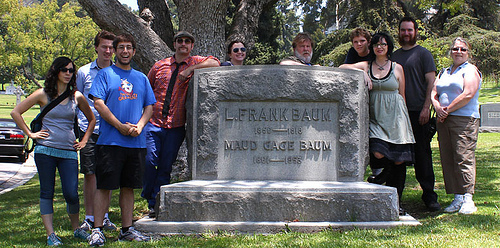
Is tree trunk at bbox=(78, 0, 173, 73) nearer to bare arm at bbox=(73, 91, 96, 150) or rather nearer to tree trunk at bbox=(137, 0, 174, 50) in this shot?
tree trunk at bbox=(137, 0, 174, 50)

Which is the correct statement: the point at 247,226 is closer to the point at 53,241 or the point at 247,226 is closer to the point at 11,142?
the point at 53,241

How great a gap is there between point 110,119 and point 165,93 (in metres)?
1.01

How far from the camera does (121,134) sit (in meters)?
4.32

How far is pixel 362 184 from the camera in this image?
16.0 ft

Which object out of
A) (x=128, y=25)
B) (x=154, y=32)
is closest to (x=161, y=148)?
(x=128, y=25)

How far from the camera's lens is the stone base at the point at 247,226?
14.7 feet

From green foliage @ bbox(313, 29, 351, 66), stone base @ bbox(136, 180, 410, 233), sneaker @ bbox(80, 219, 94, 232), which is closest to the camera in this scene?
stone base @ bbox(136, 180, 410, 233)

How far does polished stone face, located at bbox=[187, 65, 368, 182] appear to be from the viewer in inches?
198

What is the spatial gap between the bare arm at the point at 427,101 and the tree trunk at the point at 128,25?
4435 millimetres

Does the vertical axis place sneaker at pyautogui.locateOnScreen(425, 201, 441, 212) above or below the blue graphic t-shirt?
below

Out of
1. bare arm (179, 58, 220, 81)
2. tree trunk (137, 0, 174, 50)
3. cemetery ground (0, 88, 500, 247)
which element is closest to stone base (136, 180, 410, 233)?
cemetery ground (0, 88, 500, 247)

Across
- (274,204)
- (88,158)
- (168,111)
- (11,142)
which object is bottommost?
(274,204)

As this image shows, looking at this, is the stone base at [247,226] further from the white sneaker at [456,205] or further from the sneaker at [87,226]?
the white sneaker at [456,205]

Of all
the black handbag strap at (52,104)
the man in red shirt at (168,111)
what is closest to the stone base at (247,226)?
the man in red shirt at (168,111)
